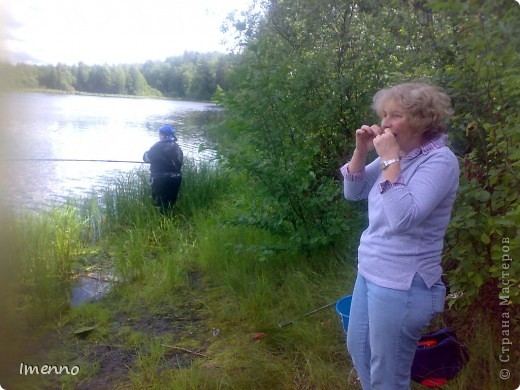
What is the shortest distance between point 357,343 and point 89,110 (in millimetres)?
2810

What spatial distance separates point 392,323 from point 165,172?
16.2 ft

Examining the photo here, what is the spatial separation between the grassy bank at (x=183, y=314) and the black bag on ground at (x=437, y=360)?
8 centimetres

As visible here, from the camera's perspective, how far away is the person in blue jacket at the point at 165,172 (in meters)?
6.27

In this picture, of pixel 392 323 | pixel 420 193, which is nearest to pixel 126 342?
pixel 392 323

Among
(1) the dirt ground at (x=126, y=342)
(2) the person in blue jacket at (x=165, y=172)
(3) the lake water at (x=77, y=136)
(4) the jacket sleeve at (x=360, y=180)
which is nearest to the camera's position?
(4) the jacket sleeve at (x=360, y=180)

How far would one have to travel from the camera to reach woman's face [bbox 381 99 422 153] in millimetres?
1938

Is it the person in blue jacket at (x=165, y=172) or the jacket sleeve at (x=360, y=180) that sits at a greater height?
the jacket sleeve at (x=360, y=180)

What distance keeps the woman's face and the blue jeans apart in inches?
18.9

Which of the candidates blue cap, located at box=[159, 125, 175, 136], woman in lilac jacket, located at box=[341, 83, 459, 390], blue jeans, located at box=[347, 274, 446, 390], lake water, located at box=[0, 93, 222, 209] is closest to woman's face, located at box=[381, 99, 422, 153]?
woman in lilac jacket, located at box=[341, 83, 459, 390]

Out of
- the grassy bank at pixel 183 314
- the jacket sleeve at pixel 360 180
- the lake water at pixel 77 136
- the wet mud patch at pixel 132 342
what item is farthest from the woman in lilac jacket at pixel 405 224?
the lake water at pixel 77 136

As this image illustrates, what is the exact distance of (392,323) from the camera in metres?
1.91

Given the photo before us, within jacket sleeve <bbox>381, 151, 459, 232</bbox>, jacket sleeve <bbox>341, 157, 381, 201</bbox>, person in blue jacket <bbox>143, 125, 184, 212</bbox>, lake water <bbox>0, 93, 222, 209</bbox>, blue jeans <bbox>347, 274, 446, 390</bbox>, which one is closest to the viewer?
jacket sleeve <bbox>381, 151, 459, 232</bbox>

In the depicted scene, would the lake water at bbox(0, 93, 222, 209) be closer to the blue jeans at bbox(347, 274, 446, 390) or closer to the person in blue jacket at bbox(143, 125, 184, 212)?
the person in blue jacket at bbox(143, 125, 184, 212)

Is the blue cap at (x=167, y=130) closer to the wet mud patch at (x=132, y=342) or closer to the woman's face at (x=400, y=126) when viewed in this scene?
the wet mud patch at (x=132, y=342)
